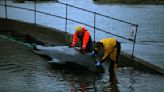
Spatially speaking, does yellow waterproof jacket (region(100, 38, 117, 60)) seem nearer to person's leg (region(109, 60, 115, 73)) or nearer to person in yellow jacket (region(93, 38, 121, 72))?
person in yellow jacket (region(93, 38, 121, 72))

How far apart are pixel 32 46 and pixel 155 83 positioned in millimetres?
5677

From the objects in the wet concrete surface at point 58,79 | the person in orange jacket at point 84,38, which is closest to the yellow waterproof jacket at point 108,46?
the wet concrete surface at point 58,79

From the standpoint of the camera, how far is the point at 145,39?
2936 centimetres

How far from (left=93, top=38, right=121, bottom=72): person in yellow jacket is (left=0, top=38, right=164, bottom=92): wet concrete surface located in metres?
0.40

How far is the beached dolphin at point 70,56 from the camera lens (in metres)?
15.2

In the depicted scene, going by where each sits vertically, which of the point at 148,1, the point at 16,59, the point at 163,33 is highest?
the point at 16,59

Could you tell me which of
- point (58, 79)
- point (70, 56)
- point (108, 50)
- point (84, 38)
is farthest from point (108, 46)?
point (58, 79)

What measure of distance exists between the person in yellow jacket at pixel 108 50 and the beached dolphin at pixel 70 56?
0.23 metres

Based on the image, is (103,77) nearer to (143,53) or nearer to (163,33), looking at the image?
(143,53)

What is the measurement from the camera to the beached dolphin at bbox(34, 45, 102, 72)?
50.0 ft

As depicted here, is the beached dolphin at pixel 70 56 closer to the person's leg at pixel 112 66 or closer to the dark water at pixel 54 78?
the dark water at pixel 54 78

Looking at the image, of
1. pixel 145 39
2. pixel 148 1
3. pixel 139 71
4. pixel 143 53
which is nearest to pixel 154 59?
pixel 143 53

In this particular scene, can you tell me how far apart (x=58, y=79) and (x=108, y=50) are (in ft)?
6.12

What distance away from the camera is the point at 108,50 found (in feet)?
49.3
